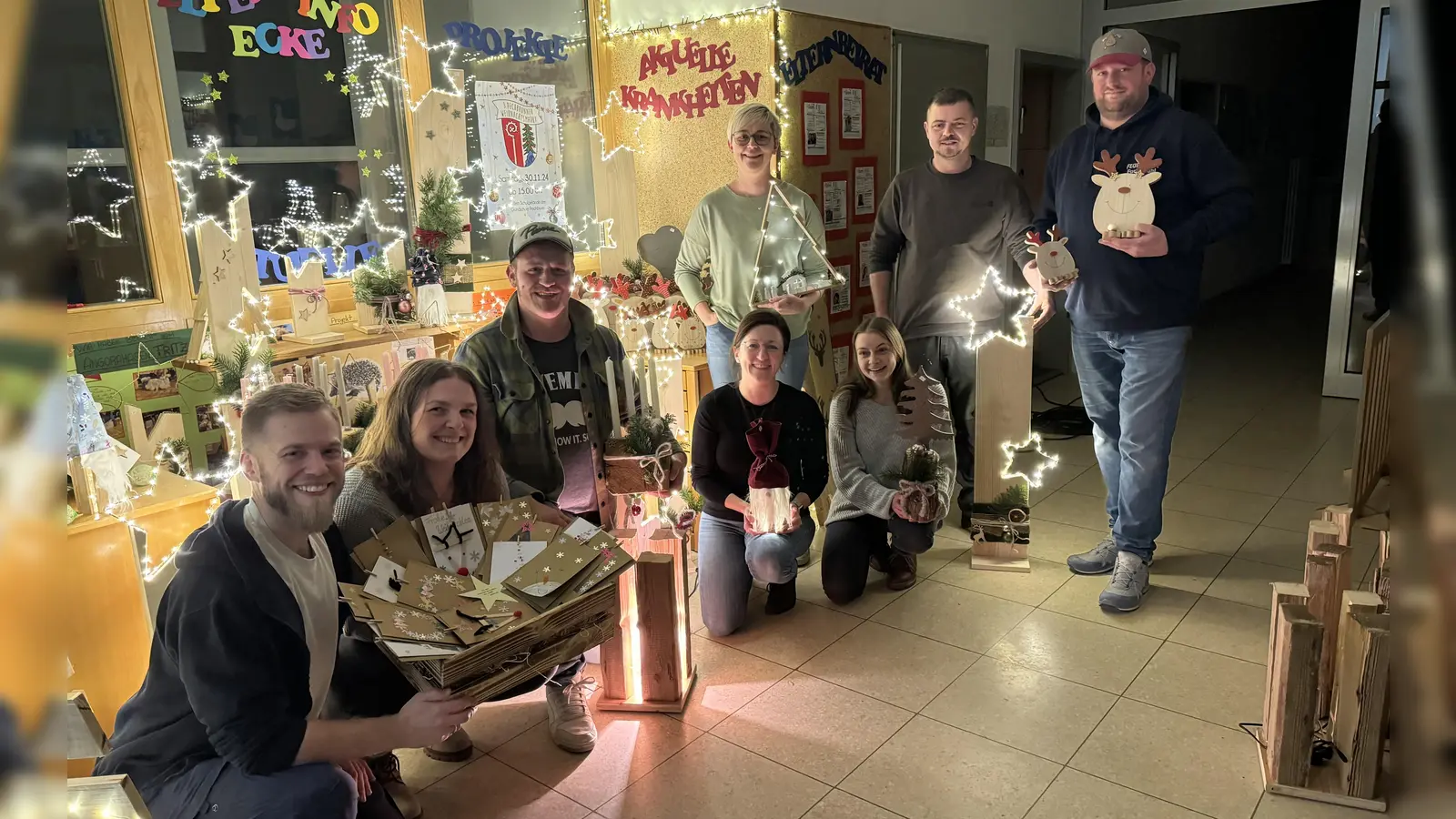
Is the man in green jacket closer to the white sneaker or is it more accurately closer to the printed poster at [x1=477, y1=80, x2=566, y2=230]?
the white sneaker

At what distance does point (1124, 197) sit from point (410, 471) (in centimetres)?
207

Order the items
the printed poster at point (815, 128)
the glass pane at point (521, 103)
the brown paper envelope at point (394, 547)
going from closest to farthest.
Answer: the brown paper envelope at point (394, 547) → the glass pane at point (521, 103) → the printed poster at point (815, 128)

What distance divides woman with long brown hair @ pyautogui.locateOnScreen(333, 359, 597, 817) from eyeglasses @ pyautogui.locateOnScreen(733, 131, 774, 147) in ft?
4.61

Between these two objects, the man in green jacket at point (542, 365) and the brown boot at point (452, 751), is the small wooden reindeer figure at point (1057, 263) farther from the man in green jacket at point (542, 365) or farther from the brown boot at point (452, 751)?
the brown boot at point (452, 751)

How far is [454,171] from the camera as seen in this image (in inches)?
141

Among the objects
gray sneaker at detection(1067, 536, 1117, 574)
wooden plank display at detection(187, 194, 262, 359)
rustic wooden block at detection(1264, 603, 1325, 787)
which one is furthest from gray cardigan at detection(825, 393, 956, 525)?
wooden plank display at detection(187, 194, 262, 359)

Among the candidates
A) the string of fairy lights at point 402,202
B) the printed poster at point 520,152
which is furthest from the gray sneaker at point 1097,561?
the printed poster at point 520,152

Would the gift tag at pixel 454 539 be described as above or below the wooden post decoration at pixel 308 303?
below

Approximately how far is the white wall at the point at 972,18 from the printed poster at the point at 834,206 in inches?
26.4

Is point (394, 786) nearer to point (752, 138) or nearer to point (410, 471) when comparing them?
point (410, 471)

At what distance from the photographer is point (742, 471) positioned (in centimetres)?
284

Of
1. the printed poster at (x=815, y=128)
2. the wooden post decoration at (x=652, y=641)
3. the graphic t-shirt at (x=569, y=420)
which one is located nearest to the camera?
the wooden post decoration at (x=652, y=641)

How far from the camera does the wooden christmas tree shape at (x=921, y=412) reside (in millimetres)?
2953

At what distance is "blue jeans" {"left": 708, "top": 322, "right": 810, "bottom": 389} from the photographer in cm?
328
